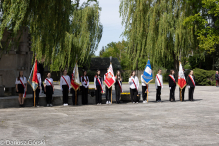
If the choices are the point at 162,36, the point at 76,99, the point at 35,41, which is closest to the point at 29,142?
the point at 76,99

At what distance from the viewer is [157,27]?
3167 cm

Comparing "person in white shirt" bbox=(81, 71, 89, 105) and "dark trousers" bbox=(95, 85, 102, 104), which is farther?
"dark trousers" bbox=(95, 85, 102, 104)

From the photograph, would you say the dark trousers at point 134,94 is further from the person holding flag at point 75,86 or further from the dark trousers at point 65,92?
the dark trousers at point 65,92

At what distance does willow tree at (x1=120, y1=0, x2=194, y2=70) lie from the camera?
31.0 meters

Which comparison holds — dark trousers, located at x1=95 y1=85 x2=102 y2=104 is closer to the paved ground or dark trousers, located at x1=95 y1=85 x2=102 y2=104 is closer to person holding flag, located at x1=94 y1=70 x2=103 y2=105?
person holding flag, located at x1=94 y1=70 x2=103 y2=105

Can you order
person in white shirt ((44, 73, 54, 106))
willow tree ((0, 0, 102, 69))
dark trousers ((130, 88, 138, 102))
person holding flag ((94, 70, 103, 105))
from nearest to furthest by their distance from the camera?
willow tree ((0, 0, 102, 69)) < person in white shirt ((44, 73, 54, 106)) < person holding flag ((94, 70, 103, 105)) < dark trousers ((130, 88, 138, 102))

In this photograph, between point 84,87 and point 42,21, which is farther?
point 84,87

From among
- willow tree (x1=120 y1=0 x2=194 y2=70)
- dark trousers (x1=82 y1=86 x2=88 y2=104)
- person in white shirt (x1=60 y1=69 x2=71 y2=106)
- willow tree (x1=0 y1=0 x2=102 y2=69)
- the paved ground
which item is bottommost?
the paved ground

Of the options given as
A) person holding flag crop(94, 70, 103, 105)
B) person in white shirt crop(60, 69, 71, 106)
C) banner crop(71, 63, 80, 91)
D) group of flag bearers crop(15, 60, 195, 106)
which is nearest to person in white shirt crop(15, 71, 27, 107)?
group of flag bearers crop(15, 60, 195, 106)

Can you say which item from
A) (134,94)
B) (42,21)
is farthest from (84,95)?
(42,21)

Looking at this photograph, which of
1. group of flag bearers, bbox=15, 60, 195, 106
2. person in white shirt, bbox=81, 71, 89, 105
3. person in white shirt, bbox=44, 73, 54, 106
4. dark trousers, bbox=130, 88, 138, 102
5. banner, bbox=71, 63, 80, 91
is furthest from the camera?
dark trousers, bbox=130, 88, 138, 102

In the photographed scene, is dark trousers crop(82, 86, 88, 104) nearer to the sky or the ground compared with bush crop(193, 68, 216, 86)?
nearer to the ground

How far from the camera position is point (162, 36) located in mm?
31047

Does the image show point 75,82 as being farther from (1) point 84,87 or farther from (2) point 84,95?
(2) point 84,95
